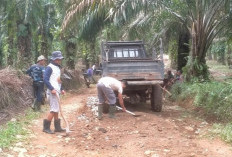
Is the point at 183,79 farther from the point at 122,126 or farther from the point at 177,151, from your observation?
the point at 177,151

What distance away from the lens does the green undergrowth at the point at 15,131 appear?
5.61 meters

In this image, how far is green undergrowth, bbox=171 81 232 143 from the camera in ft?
22.1

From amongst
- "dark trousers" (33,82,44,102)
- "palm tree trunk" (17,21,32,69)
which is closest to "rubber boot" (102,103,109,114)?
"dark trousers" (33,82,44,102)

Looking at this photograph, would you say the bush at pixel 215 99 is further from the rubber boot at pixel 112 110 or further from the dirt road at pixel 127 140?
the rubber boot at pixel 112 110

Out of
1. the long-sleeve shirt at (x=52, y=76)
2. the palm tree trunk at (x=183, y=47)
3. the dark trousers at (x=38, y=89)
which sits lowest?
the dark trousers at (x=38, y=89)

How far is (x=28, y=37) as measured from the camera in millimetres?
13203

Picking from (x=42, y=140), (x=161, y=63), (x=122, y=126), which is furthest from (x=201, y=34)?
(x=42, y=140)

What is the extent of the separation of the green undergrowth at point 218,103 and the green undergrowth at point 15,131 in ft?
12.8

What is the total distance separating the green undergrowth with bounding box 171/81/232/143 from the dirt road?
12.3 inches

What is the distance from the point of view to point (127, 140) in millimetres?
6145

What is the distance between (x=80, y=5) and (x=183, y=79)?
5.49 metres

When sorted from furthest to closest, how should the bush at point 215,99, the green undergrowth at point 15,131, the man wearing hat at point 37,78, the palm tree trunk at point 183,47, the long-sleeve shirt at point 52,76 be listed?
1. the palm tree trunk at point 183,47
2. the man wearing hat at point 37,78
3. the bush at point 215,99
4. the long-sleeve shirt at point 52,76
5. the green undergrowth at point 15,131

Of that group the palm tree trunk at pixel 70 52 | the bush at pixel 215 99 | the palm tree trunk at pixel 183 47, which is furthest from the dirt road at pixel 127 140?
the palm tree trunk at pixel 70 52

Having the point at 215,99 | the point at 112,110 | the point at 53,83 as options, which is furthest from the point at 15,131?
the point at 215,99
